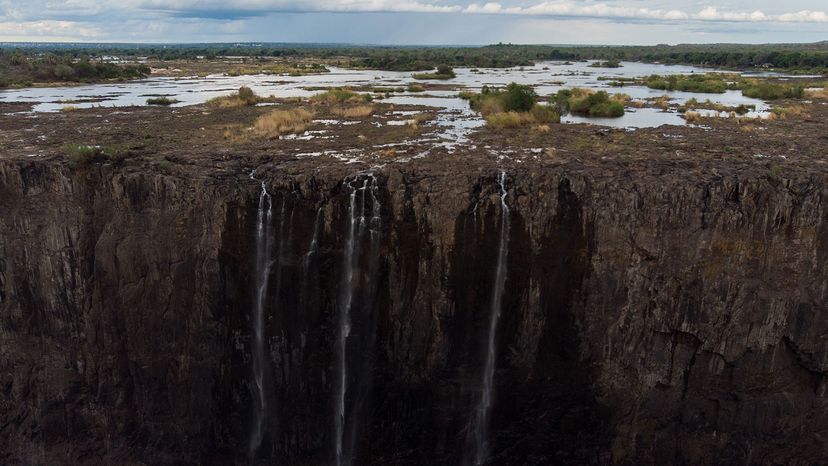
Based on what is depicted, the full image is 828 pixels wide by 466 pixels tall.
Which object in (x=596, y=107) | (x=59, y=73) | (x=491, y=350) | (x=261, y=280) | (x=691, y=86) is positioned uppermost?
(x=59, y=73)

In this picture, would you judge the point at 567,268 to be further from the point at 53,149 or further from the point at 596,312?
the point at 53,149

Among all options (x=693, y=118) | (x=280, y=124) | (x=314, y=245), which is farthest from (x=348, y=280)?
(x=693, y=118)

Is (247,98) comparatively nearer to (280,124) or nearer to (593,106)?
(280,124)

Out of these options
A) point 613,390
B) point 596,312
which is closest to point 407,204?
point 596,312

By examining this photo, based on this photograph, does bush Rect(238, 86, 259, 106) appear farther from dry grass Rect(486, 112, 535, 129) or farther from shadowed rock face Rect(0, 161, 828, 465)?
shadowed rock face Rect(0, 161, 828, 465)

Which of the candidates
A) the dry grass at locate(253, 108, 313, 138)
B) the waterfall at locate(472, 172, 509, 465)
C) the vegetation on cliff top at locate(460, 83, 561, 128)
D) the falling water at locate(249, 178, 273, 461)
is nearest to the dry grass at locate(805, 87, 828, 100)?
the vegetation on cliff top at locate(460, 83, 561, 128)
